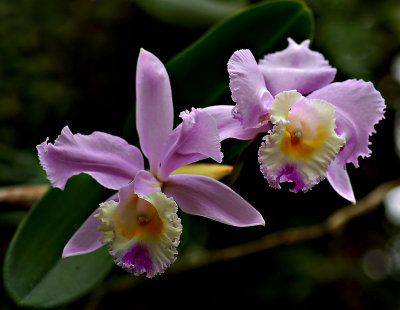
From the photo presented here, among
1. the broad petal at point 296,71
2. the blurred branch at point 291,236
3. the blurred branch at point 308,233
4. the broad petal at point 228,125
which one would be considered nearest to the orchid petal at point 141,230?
the broad petal at point 228,125

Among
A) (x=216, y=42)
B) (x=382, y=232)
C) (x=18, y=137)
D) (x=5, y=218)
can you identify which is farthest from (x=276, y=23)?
(x=382, y=232)

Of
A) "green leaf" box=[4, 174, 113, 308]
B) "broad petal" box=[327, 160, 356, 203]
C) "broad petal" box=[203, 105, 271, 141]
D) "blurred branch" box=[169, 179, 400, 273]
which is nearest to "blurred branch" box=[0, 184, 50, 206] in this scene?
"green leaf" box=[4, 174, 113, 308]

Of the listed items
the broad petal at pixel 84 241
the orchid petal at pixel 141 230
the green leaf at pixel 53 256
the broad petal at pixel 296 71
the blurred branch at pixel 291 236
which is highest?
the broad petal at pixel 296 71

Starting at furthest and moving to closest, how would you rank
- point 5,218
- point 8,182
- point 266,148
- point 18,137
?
point 18,137
point 8,182
point 5,218
point 266,148

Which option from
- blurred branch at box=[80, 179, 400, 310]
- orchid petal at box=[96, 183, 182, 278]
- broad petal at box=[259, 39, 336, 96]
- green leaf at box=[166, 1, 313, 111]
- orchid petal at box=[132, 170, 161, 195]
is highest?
broad petal at box=[259, 39, 336, 96]

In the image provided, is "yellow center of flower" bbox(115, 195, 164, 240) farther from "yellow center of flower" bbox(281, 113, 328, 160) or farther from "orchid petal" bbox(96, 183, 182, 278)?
"yellow center of flower" bbox(281, 113, 328, 160)

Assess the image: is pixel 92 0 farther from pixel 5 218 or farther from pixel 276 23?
pixel 276 23

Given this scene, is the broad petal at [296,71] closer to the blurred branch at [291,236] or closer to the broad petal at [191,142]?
the broad petal at [191,142]
